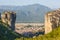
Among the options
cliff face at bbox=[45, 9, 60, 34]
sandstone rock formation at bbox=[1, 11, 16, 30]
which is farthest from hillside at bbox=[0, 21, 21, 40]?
sandstone rock formation at bbox=[1, 11, 16, 30]

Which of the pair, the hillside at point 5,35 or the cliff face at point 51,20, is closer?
the hillside at point 5,35

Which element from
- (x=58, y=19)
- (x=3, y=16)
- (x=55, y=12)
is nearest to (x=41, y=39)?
(x=58, y=19)

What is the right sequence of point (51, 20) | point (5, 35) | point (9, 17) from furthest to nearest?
point (9, 17) < point (51, 20) < point (5, 35)

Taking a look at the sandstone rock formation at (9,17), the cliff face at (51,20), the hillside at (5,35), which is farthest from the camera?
the sandstone rock formation at (9,17)

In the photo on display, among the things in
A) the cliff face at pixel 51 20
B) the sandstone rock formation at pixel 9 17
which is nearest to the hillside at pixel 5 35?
the cliff face at pixel 51 20

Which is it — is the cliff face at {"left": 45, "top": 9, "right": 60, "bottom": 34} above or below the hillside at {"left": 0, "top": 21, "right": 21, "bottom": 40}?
below

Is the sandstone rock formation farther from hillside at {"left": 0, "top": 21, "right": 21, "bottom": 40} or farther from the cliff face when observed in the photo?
hillside at {"left": 0, "top": 21, "right": 21, "bottom": 40}

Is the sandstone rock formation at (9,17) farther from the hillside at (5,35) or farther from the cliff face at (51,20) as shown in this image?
the hillside at (5,35)

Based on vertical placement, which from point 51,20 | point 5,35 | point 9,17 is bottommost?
point 9,17

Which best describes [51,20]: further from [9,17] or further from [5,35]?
[5,35]

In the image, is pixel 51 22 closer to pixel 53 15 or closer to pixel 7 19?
pixel 53 15

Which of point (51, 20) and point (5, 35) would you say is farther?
point (51, 20)

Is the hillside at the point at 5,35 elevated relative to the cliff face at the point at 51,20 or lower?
elevated

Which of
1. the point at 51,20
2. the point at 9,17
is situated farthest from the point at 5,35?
the point at 9,17
